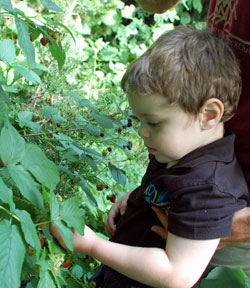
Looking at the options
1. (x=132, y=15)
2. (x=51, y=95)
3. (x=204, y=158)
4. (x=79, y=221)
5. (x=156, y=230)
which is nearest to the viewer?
(x=79, y=221)

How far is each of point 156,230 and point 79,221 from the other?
0.31 metres

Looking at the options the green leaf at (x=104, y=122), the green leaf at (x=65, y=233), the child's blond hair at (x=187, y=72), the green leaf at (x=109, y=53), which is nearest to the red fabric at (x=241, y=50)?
the child's blond hair at (x=187, y=72)

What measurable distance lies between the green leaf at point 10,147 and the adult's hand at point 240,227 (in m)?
0.58

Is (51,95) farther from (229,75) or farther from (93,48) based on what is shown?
(93,48)

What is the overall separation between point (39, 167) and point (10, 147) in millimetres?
80

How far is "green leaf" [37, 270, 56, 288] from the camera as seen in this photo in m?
0.87

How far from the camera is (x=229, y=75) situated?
105 centimetres

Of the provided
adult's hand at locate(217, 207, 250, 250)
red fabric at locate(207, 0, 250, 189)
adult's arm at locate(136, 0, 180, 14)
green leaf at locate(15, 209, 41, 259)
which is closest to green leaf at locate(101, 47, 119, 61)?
adult's arm at locate(136, 0, 180, 14)

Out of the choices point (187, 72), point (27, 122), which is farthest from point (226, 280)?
point (27, 122)

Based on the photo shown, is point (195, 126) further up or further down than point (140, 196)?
further up

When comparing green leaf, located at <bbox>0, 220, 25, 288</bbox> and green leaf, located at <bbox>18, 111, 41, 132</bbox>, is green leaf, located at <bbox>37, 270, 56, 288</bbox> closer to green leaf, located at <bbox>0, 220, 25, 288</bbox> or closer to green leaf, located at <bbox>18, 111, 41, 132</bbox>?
green leaf, located at <bbox>0, 220, 25, 288</bbox>

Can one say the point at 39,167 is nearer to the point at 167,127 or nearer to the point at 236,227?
the point at 167,127

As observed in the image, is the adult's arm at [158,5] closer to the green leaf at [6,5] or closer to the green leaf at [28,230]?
the green leaf at [6,5]

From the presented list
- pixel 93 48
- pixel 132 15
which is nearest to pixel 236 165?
pixel 93 48
